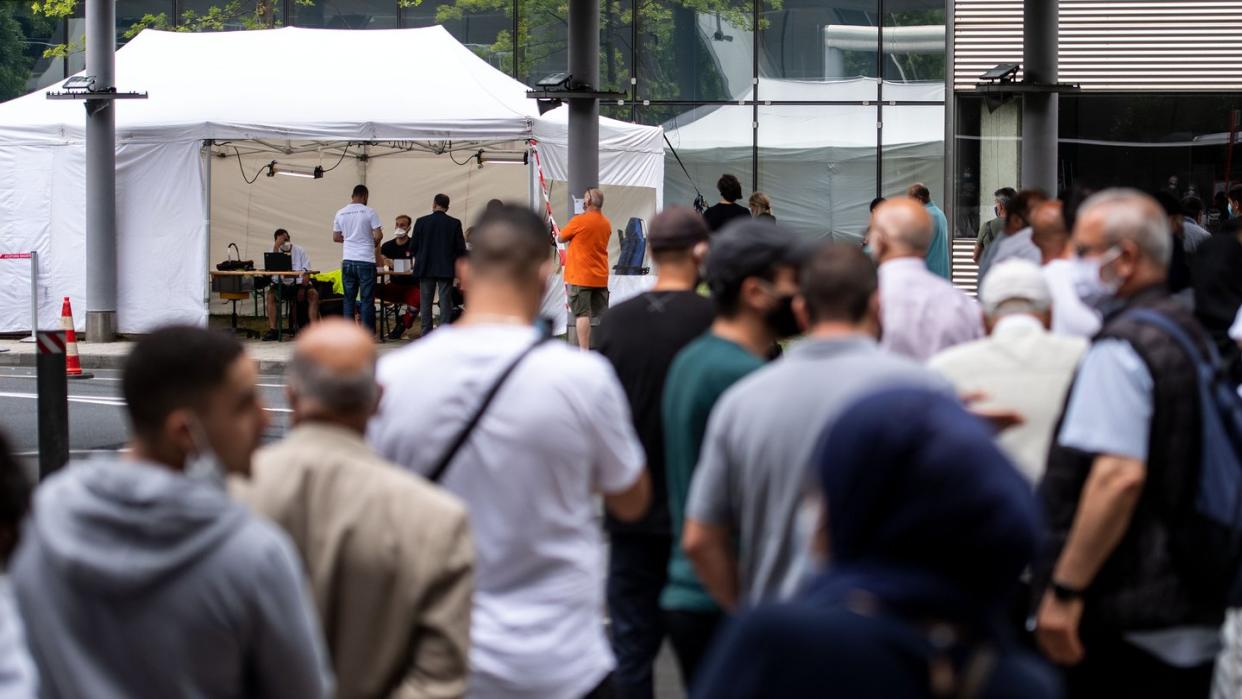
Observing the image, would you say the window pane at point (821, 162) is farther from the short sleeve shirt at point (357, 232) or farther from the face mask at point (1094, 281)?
the face mask at point (1094, 281)

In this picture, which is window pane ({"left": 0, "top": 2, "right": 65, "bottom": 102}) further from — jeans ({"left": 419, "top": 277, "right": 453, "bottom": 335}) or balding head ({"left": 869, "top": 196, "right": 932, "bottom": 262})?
balding head ({"left": 869, "top": 196, "right": 932, "bottom": 262})

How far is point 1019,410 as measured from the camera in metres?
4.79

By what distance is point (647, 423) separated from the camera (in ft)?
17.4

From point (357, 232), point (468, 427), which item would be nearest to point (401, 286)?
point (357, 232)

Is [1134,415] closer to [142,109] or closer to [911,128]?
[142,109]

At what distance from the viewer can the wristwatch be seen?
4301 millimetres

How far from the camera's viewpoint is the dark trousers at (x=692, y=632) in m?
4.46

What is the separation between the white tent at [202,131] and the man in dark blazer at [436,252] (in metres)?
1.30

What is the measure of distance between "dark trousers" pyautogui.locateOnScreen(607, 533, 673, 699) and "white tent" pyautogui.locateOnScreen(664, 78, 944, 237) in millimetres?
24027

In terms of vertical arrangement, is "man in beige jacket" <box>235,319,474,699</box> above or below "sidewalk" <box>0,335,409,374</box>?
above

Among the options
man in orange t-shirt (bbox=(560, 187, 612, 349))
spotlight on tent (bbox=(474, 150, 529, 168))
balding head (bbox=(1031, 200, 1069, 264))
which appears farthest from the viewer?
spotlight on tent (bbox=(474, 150, 529, 168))

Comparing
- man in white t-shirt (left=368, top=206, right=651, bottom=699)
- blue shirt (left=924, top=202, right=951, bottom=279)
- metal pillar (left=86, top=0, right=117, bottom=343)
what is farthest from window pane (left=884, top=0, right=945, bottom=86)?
man in white t-shirt (left=368, top=206, right=651, bottom=699)

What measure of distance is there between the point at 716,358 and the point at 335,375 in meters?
1.44

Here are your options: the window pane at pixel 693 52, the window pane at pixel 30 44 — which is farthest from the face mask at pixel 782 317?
the window pane at pixel 30 44
